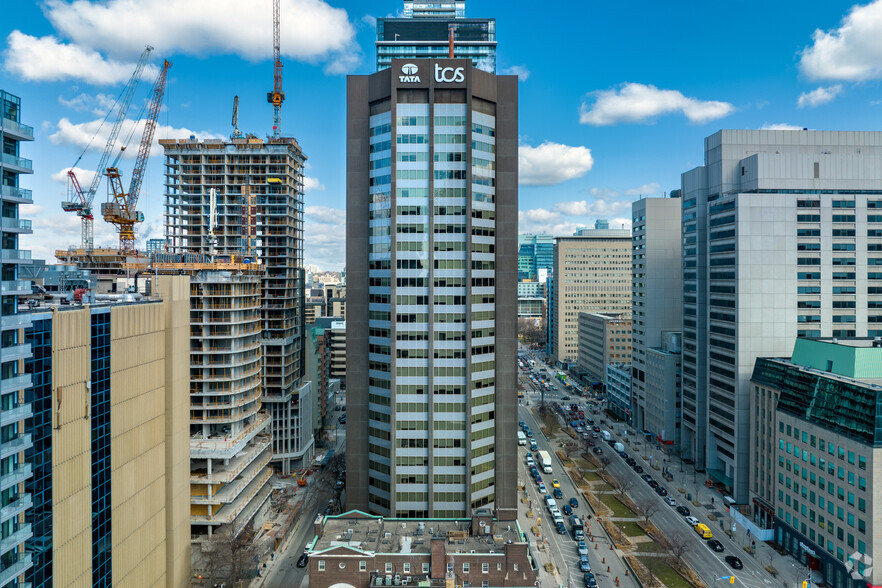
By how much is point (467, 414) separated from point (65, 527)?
139ft

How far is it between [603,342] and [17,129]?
512 feet

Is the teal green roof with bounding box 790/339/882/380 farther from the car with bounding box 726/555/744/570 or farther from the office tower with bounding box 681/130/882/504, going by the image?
the car with bounding box 726/555/744/570

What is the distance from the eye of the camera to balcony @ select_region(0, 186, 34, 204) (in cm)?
3269

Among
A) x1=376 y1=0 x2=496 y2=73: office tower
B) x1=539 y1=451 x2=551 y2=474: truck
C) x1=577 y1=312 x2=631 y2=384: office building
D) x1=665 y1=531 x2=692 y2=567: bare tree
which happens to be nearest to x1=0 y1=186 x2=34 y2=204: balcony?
x1=665 y1=531 x2=692 y2=567: bare tree

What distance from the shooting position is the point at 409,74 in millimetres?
67438

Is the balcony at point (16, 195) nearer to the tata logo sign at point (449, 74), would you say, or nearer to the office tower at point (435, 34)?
the tata logo sign at point (449, 74)

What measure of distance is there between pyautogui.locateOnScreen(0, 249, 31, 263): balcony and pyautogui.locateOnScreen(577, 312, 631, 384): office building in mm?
152132

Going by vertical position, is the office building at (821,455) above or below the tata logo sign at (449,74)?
below

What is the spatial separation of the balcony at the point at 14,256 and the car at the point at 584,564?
65.8 meters

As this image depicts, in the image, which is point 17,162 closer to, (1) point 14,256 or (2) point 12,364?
(1) point 14,256

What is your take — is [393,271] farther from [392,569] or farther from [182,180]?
[182,180]

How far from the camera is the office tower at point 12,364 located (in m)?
31.2

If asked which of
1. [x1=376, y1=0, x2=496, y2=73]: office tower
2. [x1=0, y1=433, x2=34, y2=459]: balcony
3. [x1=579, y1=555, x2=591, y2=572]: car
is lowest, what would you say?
[x1=579, y1=555, x2=591, y2=572]: car

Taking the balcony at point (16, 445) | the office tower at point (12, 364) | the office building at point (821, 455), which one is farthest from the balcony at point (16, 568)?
the office building at point (821, 455)
